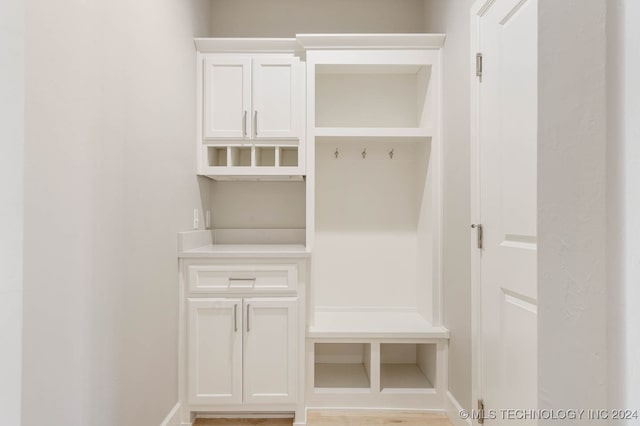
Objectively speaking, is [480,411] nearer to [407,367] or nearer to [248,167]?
[407,367]

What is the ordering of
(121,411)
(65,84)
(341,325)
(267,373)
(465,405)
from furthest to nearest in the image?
(341,325)
(267,373)
(465,405)
(121,411)
(65,84)

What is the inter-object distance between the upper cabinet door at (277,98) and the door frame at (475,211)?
1.03 m

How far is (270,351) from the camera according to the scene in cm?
208

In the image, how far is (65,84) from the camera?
3.69 ft

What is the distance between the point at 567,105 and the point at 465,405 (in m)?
1.85

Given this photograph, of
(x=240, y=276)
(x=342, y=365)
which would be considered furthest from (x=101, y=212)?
(x=342, y=365)

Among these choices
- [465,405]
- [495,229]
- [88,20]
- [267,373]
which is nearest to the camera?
[88,20]

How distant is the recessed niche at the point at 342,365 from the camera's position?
238cm

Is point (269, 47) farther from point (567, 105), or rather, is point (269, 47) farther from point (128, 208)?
point (567, 105)

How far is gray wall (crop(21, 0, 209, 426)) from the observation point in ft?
3.35

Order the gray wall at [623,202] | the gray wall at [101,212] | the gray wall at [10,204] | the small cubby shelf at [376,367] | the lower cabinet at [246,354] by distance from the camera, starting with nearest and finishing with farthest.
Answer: the gray wall at [623,202] < the gray wall at [10,204] < the gray wall at [101,212] < the lower cabinet at [246,354] < the small cubby shelf at [376,367]

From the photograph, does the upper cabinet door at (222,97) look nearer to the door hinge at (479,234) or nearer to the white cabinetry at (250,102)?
the white cabinetry at (250,102)

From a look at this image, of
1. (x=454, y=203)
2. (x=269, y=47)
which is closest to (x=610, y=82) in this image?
(x=454, y=203)

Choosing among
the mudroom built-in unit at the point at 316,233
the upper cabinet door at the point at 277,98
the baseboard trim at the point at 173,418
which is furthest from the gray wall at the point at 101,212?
the upper cabinet door at the point at 277,98
